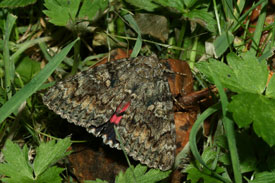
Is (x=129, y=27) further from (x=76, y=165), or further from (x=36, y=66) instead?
(x=76, y=165)

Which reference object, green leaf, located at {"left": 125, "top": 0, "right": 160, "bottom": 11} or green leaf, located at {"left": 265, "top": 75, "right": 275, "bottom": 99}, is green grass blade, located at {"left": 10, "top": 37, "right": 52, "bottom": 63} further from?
green leaf, located at {"left": 265, "top": 75, "right": 275, "bottom": 99}

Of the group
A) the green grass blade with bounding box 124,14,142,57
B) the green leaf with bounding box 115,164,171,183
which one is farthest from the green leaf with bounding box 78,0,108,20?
the green leaf with bounding box 115,164,171,183

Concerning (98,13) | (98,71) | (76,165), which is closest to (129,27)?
(98,13)

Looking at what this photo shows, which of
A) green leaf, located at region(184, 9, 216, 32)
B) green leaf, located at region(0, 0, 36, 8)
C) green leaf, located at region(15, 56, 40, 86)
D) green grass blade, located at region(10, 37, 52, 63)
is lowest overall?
green leaf, located at region(15, 56, 40, 86)

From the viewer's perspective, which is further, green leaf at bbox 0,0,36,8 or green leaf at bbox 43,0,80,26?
green leaf at bbox 0,0,36,8

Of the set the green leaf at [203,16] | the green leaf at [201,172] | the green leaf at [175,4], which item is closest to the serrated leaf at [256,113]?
the green leaf at [201,172]

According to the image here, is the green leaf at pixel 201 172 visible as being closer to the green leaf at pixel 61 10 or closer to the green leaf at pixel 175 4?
the green leaf at pixel 175 4
